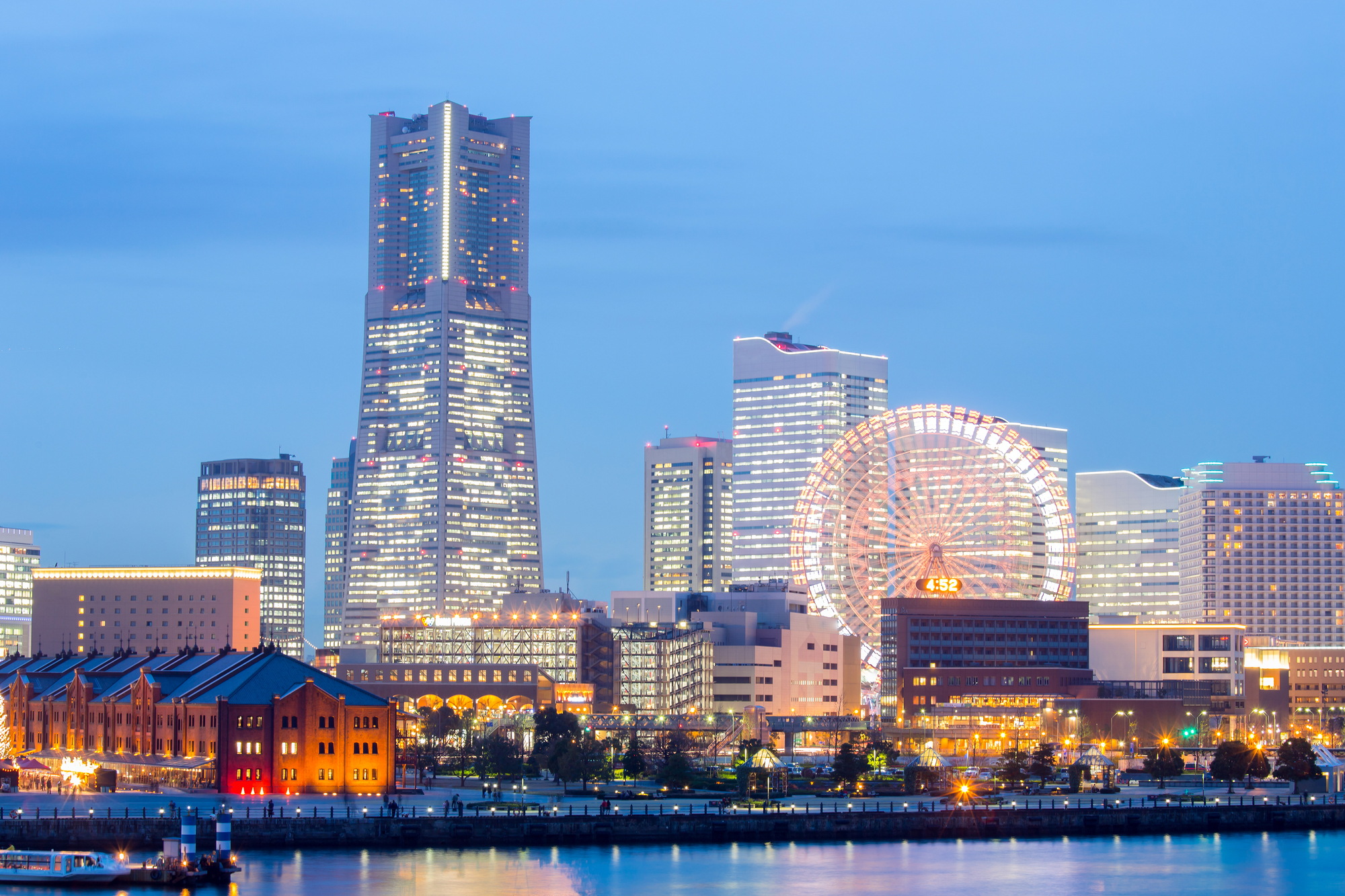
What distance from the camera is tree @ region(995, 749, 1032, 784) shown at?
169000 mm

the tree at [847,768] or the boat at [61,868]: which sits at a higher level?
the tree at [847,768]

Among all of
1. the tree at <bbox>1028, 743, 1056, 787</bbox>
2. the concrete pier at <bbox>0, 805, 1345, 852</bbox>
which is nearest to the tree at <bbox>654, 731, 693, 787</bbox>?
the concrete pier at <bbox>0, 805, 1345, 852</bbox>

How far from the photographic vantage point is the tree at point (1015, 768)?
169 m

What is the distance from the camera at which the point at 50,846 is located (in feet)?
393

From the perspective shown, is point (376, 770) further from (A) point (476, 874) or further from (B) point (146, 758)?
(A) point (476, 874)

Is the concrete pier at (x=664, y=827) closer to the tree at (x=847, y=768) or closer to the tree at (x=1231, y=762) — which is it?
the tree at (x=847, y=768)

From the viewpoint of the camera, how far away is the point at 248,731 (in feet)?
474

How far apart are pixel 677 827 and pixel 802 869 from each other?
1382 centimetres

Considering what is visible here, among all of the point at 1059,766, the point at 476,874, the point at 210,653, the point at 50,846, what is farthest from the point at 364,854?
the point at 1059,766

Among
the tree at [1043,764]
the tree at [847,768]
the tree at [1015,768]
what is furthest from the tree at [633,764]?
the tree at [1043,764]

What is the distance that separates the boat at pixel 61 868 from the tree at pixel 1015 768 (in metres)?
81.2

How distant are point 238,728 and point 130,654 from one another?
45.0 metres

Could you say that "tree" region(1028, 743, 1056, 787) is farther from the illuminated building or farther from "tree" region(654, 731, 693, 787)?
the illuminated building

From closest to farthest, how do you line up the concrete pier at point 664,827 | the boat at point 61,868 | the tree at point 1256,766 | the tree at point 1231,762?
the boat at point 61,868 < the concrete pier at point 664,827 < the tree at point 1231,762 < the tree at point 1256,766
